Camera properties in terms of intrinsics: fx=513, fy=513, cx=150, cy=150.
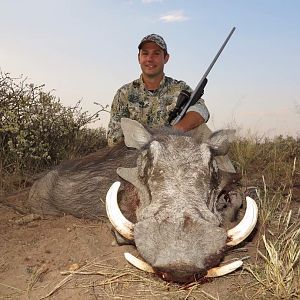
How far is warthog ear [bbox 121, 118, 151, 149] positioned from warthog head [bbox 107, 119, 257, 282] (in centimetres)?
3

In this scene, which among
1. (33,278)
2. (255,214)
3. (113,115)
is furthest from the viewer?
(113,115)

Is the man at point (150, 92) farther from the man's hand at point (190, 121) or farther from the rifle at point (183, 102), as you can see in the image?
the man's hand at point (190, 121)

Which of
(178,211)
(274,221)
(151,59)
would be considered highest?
(151,59)

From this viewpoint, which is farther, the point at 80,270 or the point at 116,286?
the point at 80,270

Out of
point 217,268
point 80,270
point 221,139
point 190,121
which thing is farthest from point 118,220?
point 190,121

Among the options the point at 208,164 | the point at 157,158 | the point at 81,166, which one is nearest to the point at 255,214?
the point at 208,164

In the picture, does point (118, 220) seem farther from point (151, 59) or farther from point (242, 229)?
point (151, 59)

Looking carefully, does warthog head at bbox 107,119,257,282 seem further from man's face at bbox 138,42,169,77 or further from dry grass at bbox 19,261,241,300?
man's face at bbox 138,42,169,77

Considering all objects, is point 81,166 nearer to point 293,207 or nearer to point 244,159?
point 293,207

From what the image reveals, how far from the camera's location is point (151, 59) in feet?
20.4

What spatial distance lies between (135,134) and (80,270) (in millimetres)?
1116

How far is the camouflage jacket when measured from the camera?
239 inches

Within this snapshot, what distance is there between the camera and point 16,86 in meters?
6.59

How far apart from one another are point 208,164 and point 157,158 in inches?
12.7
